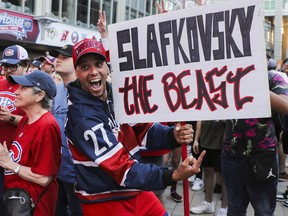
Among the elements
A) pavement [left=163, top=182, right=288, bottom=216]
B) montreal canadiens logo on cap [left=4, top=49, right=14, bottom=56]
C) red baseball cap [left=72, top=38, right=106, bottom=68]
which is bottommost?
pavement [left=163, top=182, right=288, bottom=216]

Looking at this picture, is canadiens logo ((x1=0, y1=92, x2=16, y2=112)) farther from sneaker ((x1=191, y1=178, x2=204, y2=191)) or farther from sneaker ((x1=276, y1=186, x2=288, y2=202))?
sneaker ((x1=276, y1=186, x2=288, y2=202))

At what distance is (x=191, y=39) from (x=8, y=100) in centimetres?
187

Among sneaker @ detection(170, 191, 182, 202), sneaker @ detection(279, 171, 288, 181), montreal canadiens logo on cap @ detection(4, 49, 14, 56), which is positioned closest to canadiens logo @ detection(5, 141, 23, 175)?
montreal canadiens logo on cap @ detection(4, 49, 14, 56)

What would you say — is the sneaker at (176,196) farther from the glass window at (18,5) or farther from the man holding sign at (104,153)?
the glass window at (18,5)

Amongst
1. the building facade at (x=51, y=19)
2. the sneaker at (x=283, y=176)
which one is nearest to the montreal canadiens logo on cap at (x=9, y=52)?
the sneaker at (x=283, y=176)

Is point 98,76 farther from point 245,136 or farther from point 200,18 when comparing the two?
point 245,136

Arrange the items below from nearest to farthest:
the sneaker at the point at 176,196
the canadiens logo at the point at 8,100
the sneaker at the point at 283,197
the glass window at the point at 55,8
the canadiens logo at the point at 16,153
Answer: the canadiens logo at the point at 16,153 < the canadiens logo at the point at 8,100 < the sneaker at the point at 176,196 < the sneaker at the point at 283,197 < the glass window at the point at 55,8

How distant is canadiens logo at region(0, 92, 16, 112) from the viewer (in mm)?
3107

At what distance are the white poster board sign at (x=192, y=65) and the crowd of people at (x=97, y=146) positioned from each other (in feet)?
0.43

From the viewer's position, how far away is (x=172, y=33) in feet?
6.41

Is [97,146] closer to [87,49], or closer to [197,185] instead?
[87,49]

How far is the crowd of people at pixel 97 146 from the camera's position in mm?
1853

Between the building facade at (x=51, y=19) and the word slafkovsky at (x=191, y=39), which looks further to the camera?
the building facade at (x=51, y=19)

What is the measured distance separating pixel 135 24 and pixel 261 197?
159 cm
